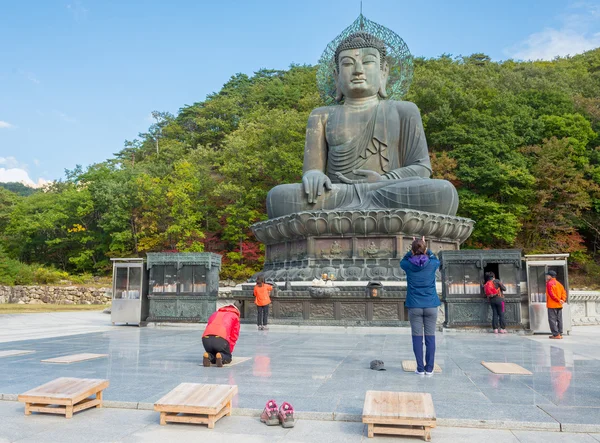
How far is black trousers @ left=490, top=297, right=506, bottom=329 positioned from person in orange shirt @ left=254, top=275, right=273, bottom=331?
4.00m

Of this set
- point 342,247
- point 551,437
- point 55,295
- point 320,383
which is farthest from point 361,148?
point 55,295

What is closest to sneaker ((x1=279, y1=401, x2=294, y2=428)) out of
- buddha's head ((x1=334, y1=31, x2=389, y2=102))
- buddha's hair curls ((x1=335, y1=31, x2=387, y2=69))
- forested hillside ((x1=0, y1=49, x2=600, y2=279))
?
buddha's head ((x1=334, y1=31, x2=389, y2=102))

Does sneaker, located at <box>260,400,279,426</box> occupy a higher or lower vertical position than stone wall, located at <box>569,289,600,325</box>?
lower

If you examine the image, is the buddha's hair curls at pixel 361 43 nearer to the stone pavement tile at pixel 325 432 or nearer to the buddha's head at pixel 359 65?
the buddha's head at pixel 359 65

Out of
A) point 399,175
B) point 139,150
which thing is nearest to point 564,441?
point 399,175

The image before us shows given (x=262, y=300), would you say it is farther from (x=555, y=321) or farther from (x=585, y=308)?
(x=585, y=308)

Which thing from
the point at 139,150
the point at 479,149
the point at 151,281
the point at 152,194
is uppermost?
the point at 139,150

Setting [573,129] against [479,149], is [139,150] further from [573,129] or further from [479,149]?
Answer: [573,129]

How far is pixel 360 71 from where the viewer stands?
14.9m

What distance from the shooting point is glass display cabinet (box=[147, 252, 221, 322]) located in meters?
10.9

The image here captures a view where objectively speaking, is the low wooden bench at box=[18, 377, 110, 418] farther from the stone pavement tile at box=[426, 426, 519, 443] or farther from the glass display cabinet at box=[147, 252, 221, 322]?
the glass display cabinet at box=[147, 252, 221, 322]

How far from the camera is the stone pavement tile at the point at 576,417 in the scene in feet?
10.5

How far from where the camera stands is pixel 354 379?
470cm

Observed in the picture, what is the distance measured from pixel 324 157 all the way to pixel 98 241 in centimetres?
1868
